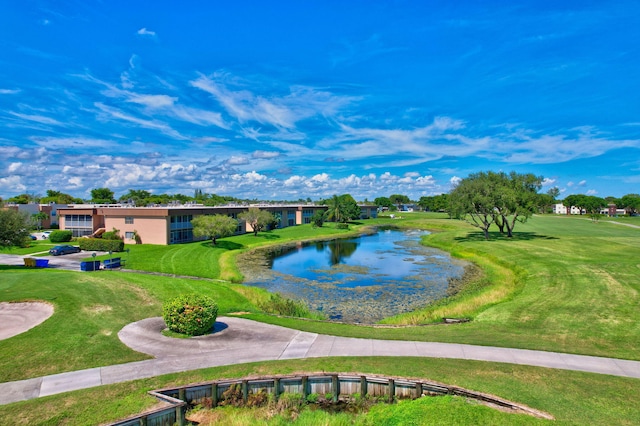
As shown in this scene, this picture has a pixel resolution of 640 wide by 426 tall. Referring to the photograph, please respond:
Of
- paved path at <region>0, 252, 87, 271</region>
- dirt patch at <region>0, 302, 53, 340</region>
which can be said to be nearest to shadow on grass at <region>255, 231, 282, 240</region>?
paved path at <region>0, 252, 87, 271</region>

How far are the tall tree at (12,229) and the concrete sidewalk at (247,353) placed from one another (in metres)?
25.1

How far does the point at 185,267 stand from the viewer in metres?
41.3

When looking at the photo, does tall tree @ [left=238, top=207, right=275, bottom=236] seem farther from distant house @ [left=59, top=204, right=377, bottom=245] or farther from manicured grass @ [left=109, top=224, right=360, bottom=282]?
distant house @ [left=59, top=204, right=377, bottom=245]

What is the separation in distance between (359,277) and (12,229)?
3421 centimetres

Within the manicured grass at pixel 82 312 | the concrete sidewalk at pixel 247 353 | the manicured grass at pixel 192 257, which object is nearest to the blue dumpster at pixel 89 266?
the manicured grass at pixel 192 257

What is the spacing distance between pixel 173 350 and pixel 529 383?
13.6 m

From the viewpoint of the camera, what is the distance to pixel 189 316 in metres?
17.5

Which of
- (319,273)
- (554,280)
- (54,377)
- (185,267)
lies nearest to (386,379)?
(54,377)

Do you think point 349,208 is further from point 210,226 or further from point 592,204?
point 592,204

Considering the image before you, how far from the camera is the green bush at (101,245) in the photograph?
47219 millimetres

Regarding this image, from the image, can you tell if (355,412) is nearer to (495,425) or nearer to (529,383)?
(495,425)

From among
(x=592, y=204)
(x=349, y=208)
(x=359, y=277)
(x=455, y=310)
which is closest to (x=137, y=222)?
(x=359, y=277)

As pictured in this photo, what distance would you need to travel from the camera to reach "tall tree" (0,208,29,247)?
34.2m

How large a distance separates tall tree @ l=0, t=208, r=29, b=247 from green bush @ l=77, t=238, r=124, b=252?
11420 millimetres
